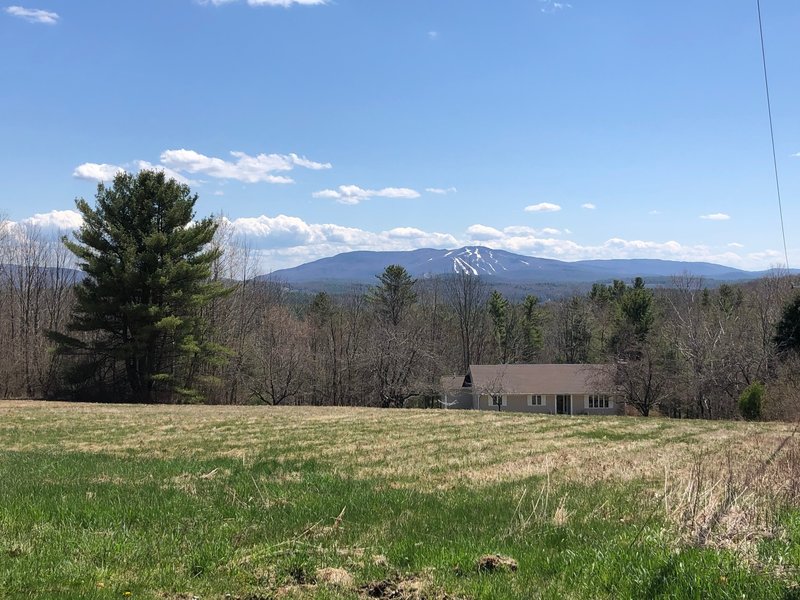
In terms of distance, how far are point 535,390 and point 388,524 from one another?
5086 cm

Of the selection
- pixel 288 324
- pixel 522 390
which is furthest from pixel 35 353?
pixel 522 390

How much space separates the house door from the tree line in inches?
280

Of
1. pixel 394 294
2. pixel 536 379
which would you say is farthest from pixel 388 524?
pixel 394 294

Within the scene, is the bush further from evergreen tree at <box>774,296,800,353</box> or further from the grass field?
the grass field

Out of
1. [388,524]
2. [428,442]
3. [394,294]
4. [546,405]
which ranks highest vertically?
[394,294]

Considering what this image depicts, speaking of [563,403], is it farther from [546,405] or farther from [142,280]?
[142,280]

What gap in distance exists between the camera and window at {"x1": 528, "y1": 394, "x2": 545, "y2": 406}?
57.7 meters

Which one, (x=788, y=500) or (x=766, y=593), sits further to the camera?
(x=788, y=500)

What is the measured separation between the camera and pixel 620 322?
61.0 meters

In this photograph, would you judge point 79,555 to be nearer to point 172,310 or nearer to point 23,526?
point 23,526

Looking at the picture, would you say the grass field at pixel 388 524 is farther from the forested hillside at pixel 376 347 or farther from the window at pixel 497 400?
the window at pixel 497 400

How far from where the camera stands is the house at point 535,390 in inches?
2180

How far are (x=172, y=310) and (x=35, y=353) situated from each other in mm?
13485

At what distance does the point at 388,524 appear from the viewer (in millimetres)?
7254
